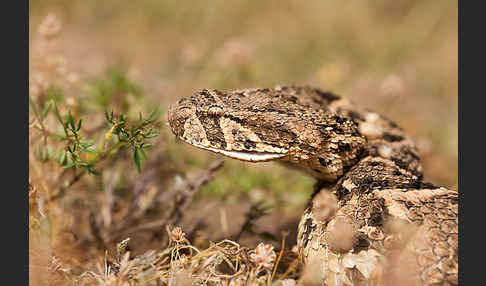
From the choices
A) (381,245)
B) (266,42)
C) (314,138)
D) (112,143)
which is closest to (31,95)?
(112,143)

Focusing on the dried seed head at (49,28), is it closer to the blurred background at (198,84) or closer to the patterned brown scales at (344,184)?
the blurred background at (198,84)

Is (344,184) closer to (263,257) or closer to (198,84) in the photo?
(263,257)

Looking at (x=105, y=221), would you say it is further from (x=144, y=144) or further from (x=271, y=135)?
(x=271, y=135)

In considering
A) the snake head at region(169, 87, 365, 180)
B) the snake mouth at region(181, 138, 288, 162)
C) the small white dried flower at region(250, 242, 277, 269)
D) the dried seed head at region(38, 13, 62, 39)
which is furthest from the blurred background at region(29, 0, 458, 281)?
the small white dried flower at region(250, 242, 277, 269)

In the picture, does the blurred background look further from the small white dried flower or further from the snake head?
the small white dried flower

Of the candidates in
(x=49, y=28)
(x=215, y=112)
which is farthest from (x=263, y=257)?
(x=49, y=28)

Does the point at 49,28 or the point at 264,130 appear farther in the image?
the point at 49,28

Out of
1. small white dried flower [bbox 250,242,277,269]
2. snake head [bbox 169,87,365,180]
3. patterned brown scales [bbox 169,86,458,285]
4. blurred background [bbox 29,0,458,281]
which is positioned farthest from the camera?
blurred background [bbox 29,0,458,281]
